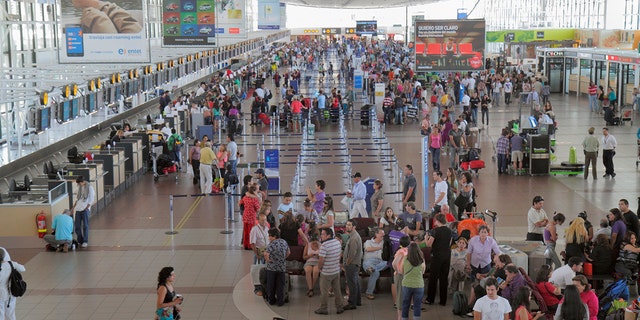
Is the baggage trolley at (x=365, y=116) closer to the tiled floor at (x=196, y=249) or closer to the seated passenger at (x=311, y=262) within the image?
the tiled floor at (x=196, y=249)

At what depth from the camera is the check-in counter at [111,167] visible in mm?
19781

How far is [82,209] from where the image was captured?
50.6 feet

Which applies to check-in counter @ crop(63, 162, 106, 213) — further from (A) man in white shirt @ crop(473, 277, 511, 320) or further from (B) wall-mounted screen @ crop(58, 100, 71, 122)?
(A) man in white shirt @ crop(473, 277, 511, 320)

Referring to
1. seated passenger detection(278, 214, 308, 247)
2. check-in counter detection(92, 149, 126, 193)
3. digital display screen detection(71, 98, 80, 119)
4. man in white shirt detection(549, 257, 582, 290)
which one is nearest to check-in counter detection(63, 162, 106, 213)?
check-in counter detection(92, 149, 126, 193)

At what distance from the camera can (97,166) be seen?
18.6 metres

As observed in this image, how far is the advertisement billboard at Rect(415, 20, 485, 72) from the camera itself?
108 ft

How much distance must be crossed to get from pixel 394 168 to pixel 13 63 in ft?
50.4

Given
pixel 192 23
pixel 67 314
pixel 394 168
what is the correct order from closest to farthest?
pixel 67 314
pixel 394 168
pixel 192 23

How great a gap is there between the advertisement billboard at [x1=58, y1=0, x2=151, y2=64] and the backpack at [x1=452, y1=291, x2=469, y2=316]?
42.9 ft

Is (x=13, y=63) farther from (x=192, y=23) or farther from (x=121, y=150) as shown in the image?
(x=121, y=150)

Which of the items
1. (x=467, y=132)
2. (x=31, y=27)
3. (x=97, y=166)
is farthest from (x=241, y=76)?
(x=97, y=166)

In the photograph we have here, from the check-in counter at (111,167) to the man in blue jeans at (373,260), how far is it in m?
8.97

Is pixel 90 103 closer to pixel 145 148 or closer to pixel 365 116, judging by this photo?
pixel 145 148

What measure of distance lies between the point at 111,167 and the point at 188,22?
15995 mm
